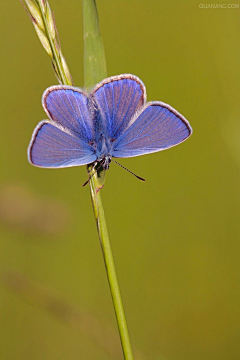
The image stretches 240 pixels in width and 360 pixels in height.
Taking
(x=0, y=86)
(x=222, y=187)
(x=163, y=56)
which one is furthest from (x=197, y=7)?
(x=0, y=86)

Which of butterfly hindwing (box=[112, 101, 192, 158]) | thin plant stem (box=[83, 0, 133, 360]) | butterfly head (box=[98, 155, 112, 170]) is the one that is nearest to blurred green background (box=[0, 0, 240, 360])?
butterfly hindwing (box=[112, 101, 192, 158])

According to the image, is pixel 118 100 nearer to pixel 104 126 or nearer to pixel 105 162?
pixel 104 126

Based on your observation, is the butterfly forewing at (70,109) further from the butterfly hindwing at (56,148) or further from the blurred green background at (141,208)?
the blurred green background at (141,208)

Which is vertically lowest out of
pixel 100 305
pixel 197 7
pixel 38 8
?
pixel 100 305

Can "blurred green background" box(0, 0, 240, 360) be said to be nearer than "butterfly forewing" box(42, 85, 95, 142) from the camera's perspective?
No

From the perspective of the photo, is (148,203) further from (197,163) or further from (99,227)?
(99,227)

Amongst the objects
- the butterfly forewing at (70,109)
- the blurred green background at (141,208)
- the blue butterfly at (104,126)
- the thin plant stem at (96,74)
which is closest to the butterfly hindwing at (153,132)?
the blue butterfly at (104,126)

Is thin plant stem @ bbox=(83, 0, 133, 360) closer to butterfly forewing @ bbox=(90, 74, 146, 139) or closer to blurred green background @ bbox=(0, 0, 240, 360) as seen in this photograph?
butterfly forewing @ bbox=(90, 74, 146, 139)
